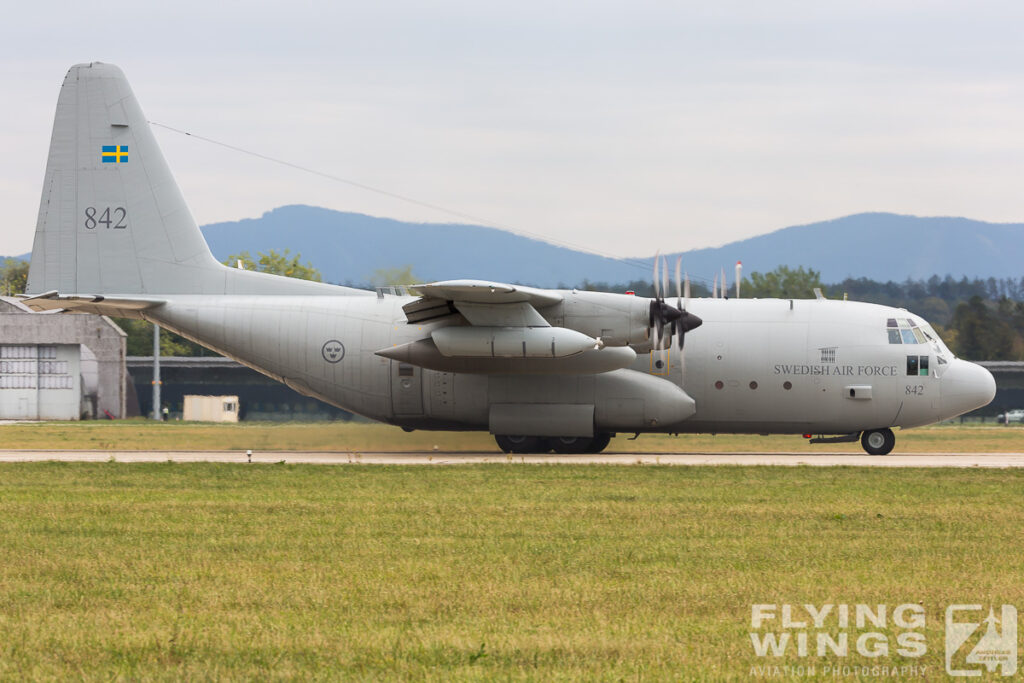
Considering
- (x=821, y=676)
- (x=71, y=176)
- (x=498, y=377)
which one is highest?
(x=71, y=176)

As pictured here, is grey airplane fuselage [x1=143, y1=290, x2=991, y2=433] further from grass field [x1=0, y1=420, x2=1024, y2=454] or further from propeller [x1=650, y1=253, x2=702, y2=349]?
grass field [x1=0, y1=420, x2=1024, y2=454]

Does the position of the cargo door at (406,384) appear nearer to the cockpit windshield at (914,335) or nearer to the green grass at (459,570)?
the green grass at (459,570)

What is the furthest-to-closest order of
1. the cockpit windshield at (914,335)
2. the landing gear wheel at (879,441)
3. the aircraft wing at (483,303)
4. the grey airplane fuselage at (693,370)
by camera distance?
the landing gear wheel at (879,441), the cockpit windshield at (914,335), the grey airplane fuselage at (693,370), the aircraft wing at (483,303)

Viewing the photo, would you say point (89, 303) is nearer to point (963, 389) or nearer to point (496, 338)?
point (496, 338)

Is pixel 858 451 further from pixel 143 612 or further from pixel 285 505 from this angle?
pixel 143 612

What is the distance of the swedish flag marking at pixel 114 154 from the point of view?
30.8m

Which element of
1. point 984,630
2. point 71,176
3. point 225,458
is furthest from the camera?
point 71,176

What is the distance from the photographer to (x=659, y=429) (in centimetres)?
3028

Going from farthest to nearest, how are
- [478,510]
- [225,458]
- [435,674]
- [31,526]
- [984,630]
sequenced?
[225,458], [478,510], [31,526], [984,630], [435,674]

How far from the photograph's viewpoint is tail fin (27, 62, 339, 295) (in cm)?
3080

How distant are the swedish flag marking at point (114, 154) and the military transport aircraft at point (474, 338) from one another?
0.04m

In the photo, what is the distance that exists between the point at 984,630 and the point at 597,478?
44.6 ft

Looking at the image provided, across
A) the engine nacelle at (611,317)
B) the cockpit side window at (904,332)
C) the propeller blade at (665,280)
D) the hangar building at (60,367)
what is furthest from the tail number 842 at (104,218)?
the hangar building at (60,367)

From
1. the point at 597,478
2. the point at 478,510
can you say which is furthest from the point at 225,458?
the point at 478,510
